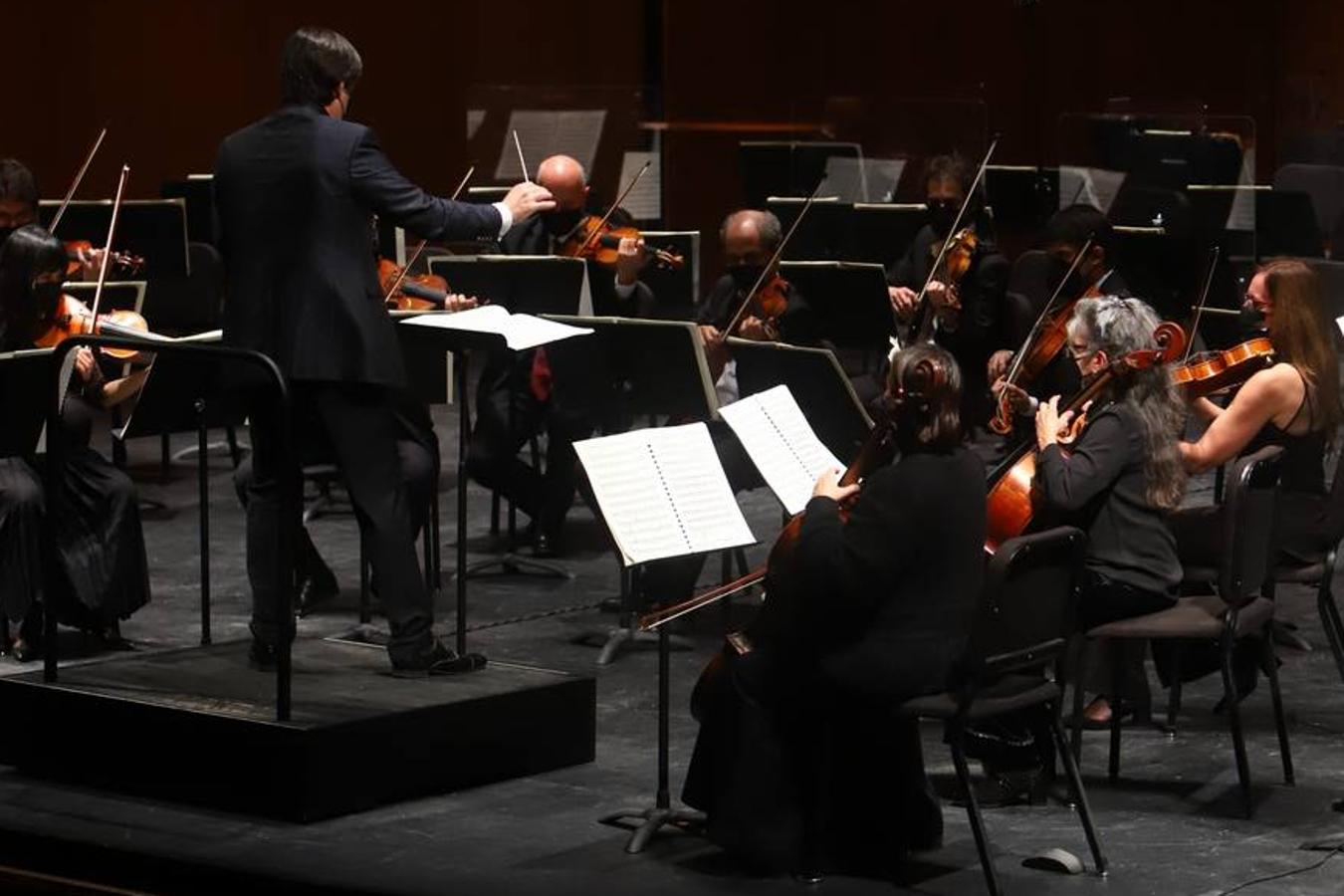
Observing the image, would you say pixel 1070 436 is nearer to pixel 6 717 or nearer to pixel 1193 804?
pixel 1193 804

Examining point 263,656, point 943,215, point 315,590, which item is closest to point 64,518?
point 315,590

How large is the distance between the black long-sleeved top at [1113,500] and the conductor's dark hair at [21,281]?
2.67m

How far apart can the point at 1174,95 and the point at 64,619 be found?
7197mm

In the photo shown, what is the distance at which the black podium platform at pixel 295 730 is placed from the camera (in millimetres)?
4758

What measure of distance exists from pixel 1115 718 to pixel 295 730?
176 centimetres

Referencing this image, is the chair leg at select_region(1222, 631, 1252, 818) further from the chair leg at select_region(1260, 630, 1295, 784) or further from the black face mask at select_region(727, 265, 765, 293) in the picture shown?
the black face mask at select_region(727, 265, 765, 293)

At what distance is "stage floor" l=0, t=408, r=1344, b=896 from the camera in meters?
4.39

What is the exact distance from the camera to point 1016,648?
430 centimetres

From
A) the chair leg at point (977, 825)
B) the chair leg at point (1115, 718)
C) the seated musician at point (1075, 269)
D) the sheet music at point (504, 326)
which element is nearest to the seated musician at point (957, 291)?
the seated musician at point (1075, 269)

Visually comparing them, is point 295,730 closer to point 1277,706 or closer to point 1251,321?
point 1277,706

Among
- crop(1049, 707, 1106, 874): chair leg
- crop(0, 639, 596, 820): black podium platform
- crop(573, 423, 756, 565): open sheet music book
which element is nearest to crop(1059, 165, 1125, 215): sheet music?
crop(0, 639, 596, 820): black podium platform

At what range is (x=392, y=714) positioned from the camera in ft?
15.8

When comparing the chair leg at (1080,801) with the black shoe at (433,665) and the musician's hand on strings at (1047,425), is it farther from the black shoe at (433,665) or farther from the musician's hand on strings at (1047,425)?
the black shoe at (433,665)

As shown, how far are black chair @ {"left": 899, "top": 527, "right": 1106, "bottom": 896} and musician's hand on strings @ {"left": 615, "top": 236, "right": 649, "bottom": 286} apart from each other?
317cm
